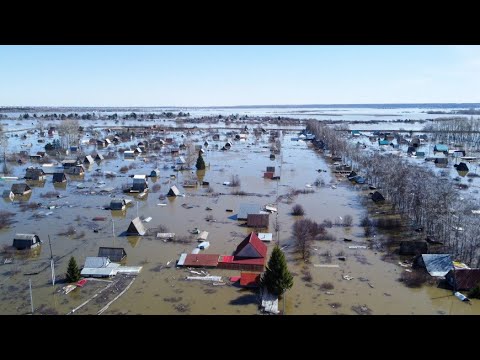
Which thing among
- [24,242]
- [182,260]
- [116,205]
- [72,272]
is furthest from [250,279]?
[116,205]

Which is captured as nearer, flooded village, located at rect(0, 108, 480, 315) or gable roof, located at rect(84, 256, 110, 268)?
flooded village, located at rect(0, 108, 480, 315)

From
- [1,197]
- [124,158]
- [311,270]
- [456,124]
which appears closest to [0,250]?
[1,197]

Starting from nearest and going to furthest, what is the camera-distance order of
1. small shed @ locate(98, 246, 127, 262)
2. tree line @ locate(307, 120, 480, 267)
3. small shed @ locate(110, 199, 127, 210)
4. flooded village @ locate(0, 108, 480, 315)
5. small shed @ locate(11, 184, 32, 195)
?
flooded village @ locate(0, 108, 480, 315)
small shed @ locate(98, 246, 127, 262)
tree line @ locate(307, 120, 480, 267)
small shed @ locate(110, 199, 127, 210)
small shed @ locate(11, 184, 32, 195)

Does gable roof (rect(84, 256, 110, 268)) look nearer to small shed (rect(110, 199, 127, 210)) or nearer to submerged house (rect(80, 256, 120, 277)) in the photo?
submerged house (rect(80, 256, 120, 277))

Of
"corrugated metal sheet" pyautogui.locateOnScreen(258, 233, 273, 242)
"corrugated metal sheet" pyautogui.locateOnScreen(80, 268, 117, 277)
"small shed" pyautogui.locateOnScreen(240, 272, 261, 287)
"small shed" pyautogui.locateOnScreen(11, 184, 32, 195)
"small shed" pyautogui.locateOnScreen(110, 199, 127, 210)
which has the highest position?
"small shed" pyautogui.locateOnScreen(11, 184, 32, 195)

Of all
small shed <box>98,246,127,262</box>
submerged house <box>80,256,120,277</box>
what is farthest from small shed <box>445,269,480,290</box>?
small shed <box>98,246,127,262</box>

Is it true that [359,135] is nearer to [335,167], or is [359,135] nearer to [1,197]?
[335,167]
